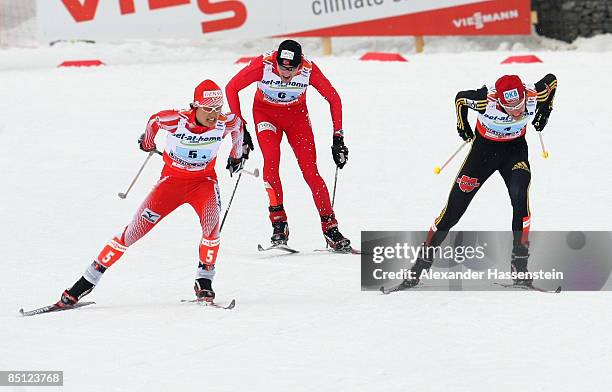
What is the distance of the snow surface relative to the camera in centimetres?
687

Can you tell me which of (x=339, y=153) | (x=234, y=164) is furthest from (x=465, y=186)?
(x=339, y=153)

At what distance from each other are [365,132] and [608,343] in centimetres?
843

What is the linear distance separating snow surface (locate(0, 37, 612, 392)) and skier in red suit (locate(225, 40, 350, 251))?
0.39m

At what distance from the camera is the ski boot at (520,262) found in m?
8.64

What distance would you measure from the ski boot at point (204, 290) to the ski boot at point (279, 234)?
2226mm

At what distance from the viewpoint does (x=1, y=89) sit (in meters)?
18.0

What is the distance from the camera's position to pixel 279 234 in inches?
418

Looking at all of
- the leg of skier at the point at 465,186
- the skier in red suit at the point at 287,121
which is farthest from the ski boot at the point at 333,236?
the leg of skier at the point at 465,186

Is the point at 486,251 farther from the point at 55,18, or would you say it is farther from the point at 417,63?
the point at 55,18

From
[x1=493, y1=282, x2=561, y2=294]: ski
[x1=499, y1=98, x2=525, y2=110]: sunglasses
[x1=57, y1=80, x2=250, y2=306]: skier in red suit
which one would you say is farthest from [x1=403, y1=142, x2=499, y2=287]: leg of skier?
[x1=57, y1=80, x2=250, y2=306]: skier in red suit

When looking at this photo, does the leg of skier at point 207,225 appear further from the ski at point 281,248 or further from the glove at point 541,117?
the glove at point 541,117

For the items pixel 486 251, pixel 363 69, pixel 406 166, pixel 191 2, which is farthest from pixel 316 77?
pixel 191 2

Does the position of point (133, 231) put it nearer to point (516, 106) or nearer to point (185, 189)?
point (185, 189)

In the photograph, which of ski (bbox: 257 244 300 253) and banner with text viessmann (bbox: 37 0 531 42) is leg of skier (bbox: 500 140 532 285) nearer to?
ski (bbox: 257 244 300 253)
